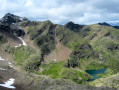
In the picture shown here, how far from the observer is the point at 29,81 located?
4035 inches

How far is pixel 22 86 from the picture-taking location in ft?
300

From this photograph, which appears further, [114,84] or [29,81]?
[114,84]

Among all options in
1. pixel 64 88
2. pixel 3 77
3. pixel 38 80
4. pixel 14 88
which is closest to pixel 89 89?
pixel 64 88

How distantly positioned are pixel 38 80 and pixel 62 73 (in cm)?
9412

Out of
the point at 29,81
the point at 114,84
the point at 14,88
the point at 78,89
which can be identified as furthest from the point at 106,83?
the point at 14,88

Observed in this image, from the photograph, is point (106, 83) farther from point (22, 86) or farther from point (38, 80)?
point (22, 86)

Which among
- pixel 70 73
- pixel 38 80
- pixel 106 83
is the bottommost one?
pixel 70 73

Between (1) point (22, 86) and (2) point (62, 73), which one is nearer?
(1) point (22, 86)

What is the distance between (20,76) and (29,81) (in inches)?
530

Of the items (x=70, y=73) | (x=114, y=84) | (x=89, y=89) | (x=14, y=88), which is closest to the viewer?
(x=14, y=88)

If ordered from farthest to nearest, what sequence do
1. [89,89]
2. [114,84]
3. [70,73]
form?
[70,73] → [114,84] → [89,89]

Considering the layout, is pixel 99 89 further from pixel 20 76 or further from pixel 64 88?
pixel 20 76

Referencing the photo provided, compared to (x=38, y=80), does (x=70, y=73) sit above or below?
below

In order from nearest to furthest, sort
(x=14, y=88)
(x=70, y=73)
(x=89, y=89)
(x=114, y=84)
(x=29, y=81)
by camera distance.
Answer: (x=14, y=88) → (x=89, y=89) → (x=29, y=81) → (x=114, y=84) → (x=70, y=73)
